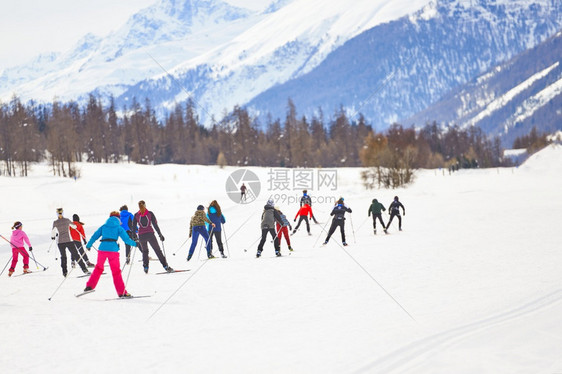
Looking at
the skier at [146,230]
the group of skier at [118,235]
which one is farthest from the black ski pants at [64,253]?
the skier at [146,230]

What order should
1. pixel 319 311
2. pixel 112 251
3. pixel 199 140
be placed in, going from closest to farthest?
pixel 319 311 < pixel 112 251 < pixel 199 140

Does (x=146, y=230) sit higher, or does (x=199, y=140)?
(x=199, y=140)

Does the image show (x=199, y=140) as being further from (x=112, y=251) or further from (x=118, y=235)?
(x=112, y=251)

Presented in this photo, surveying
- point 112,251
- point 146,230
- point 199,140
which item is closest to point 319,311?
point 112,251

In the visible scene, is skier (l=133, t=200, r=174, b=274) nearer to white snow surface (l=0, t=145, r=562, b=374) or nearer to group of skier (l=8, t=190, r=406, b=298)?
group of skier (l=8, t=190, r=406, b=298)

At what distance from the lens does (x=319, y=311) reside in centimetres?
973

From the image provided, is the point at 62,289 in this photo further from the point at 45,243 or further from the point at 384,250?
the point at 45,243

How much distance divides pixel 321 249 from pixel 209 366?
11384mm

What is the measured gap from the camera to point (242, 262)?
16.0 metres

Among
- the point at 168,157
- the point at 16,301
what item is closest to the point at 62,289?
the point at 16,301

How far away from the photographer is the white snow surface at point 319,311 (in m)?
7.27

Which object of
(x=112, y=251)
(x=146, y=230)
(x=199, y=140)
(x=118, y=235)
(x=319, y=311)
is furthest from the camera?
(x=199, y=140)

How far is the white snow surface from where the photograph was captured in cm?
727

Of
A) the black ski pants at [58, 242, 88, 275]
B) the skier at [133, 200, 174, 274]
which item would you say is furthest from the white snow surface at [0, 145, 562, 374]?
the skier at [133, 200, 174, 274]
